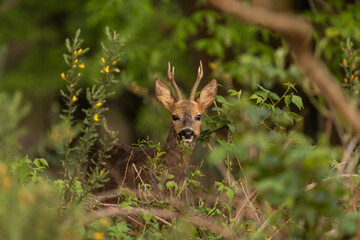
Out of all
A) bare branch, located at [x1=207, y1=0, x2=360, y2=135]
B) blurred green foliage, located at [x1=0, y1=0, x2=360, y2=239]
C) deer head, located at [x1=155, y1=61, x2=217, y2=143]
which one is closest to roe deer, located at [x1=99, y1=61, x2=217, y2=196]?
deer head, located at [x1=155, y1=61, x2=217, y2=143]

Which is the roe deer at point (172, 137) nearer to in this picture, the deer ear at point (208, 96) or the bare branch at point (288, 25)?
the deer ear at point (208, 96)

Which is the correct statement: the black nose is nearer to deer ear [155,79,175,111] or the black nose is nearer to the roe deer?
the roe deer

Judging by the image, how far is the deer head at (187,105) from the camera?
22.7 feet

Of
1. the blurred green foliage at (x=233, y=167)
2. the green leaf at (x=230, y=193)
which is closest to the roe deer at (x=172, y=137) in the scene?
the blurred green foliage at (x=233, y=167)

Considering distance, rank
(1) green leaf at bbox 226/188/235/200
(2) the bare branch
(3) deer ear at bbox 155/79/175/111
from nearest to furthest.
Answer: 1. (2) the bare branch
2. (1) green leaf at bbox 226/188/235/200
3. (3) deer ear at bbox 155/79/175/111

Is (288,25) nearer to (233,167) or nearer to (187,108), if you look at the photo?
(233,167)

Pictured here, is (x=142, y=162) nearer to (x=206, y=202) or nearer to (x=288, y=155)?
(x=206, y=202)

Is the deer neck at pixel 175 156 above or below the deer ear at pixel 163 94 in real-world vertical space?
below

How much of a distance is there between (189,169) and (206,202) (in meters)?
1.24

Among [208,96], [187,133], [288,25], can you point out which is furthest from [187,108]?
[288,25]

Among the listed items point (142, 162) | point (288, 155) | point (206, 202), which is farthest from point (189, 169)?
point (288, 155)

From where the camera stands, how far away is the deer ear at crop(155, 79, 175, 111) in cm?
763

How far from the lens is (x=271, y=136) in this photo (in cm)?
506

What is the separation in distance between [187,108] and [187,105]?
52mm
